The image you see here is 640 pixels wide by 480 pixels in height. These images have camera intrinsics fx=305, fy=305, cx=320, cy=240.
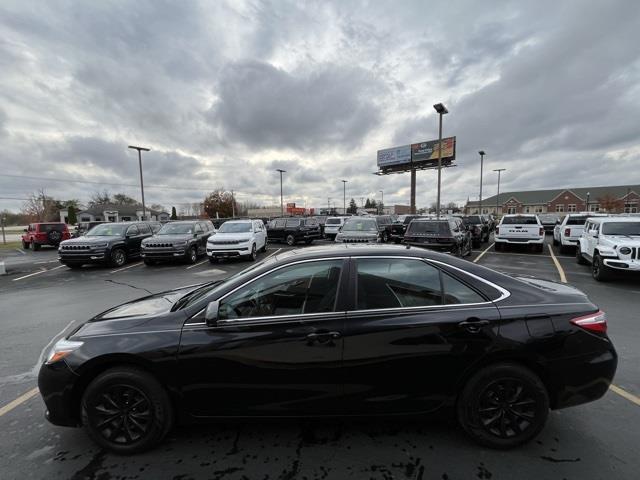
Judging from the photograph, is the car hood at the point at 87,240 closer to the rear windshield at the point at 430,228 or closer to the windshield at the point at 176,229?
the windshield at the point at 176,229

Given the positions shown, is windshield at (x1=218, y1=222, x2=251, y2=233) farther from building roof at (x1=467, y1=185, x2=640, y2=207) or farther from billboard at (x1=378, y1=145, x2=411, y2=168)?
building roof at (x1=467, y1=185, x2=640, y2=207)

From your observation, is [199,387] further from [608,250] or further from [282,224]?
[282,224]

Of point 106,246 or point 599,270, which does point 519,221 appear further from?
point 106,246

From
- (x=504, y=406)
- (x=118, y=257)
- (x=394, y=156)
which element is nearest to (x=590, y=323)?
(x=504, y=406)

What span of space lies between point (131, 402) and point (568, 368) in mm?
3498

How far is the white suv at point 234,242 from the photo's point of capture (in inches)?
478

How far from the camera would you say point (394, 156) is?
156 ft

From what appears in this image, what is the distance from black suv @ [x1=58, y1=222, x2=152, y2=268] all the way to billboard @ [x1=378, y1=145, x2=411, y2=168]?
40284 millimetres

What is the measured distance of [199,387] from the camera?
7.89ft

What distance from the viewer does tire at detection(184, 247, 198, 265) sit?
40.3 ft

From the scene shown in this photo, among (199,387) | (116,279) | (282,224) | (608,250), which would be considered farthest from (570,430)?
(282,224)

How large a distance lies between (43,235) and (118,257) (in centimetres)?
1243

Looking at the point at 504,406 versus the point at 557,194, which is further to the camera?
the point at 557,194

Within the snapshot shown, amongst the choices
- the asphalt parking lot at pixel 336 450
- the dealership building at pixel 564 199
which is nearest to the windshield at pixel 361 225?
the asphalt parking lot at pixel 336 450
